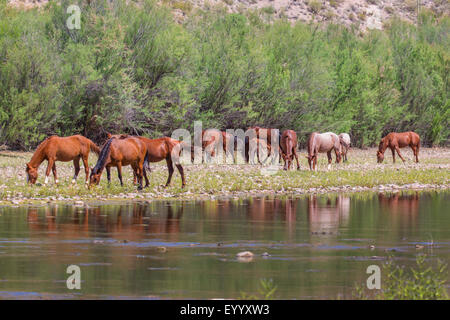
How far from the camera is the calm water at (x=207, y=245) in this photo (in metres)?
11.0

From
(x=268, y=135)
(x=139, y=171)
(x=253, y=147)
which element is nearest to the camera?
(x=139, y=171)

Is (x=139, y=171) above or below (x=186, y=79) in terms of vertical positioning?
below

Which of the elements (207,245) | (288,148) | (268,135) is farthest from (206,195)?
(268,135)

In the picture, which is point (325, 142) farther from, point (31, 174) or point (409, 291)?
point (409, 291)

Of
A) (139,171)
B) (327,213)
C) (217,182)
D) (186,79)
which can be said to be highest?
(186,79)

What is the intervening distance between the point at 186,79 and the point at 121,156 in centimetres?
2128

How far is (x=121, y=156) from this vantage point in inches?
939

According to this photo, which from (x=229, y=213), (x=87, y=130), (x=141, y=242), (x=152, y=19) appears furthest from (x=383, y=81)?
(x=141, y=242)

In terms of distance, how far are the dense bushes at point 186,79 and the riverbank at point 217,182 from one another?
345cm

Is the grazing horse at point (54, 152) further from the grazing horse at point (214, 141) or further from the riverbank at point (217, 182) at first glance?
the grazing horse at point (214, 141)

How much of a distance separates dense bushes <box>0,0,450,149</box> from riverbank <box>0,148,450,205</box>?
3446 millimetres

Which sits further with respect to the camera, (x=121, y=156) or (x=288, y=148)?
(x=288, y=148)

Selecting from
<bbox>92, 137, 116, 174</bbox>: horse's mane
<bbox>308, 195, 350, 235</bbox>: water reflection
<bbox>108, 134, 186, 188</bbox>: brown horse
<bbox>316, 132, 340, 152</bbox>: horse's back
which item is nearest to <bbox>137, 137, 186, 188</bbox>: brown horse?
<bbox>108, 134, 186, 188</bbox>: brown horse

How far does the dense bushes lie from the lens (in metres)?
39.6
